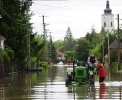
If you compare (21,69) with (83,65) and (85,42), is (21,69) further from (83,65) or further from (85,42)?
(85,42)

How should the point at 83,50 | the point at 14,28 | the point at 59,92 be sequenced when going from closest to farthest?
1. the point at 59,92
2. the point at 14,28
3. the point at 83,50

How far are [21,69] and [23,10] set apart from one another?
9.37m

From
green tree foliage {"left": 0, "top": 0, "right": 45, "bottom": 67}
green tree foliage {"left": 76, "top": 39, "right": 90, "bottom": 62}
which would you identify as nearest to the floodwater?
green tree foliage {"left": 0, "top": 0, "right": 45, "bottom": 67}

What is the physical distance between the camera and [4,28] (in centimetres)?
6094

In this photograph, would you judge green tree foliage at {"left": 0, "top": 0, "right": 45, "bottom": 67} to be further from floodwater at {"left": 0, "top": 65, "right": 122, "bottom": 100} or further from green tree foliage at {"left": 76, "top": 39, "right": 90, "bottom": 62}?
green tree foliage at {"left": 76, "top": 39, "right": 90, "bottom": 62}

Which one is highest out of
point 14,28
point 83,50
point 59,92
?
point 14,28

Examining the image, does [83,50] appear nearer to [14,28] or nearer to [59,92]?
[14,28]

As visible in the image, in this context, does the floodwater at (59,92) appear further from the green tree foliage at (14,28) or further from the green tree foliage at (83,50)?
the green tree foliage at (83,50)

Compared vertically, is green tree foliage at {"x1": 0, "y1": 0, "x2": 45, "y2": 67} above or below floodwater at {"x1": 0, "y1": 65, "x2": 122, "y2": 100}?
above

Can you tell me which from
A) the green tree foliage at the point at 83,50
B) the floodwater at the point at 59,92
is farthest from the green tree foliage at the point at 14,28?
the green tree foliage at the point at 83,50

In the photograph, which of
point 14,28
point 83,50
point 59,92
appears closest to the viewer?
point 59,92

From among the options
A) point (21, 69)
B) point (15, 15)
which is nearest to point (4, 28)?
point (15, 15)

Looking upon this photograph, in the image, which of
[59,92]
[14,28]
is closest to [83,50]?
[14,28]

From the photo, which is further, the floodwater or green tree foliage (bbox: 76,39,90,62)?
green tree foliage (bbox: 76,39,90,62)
